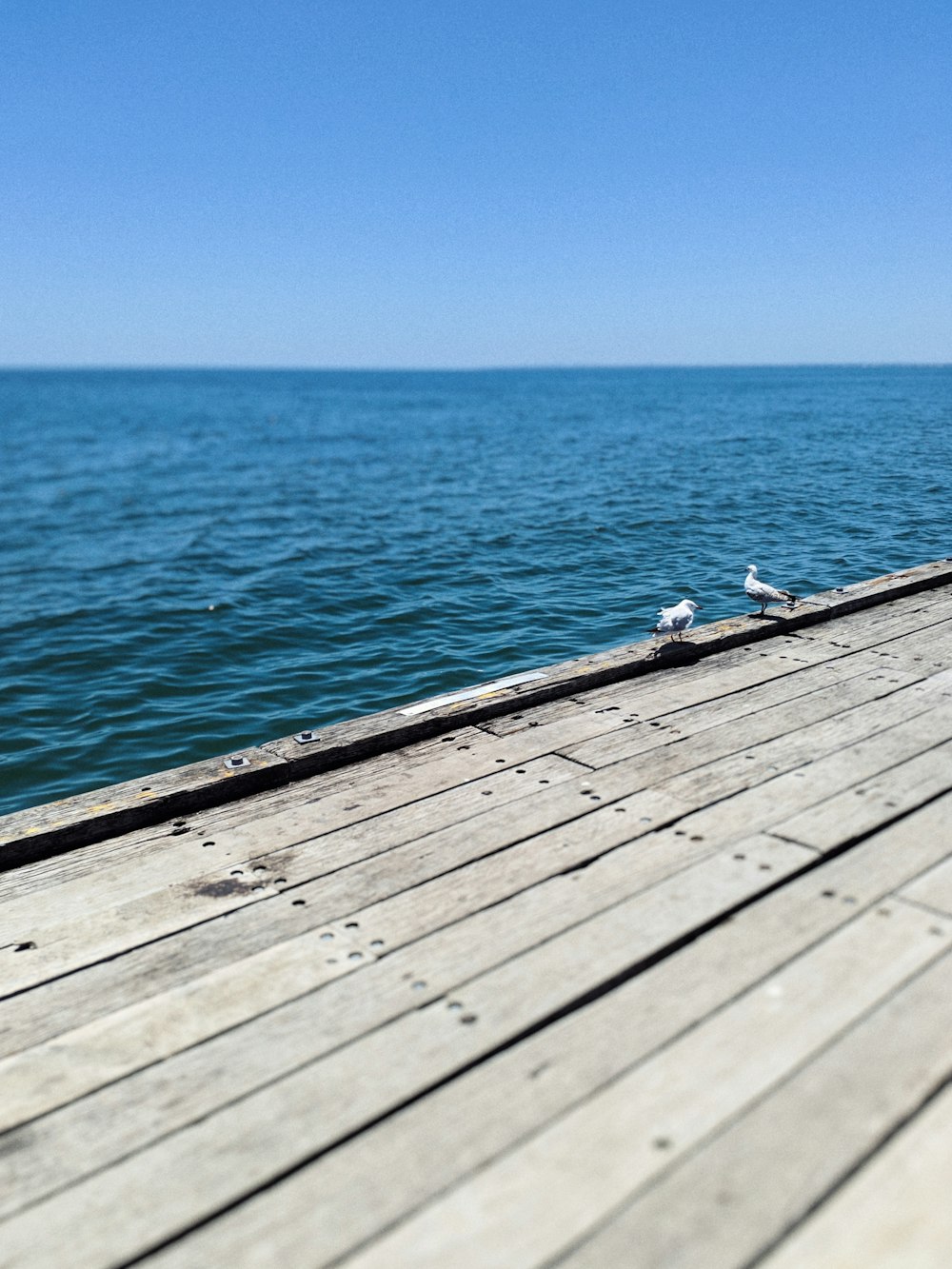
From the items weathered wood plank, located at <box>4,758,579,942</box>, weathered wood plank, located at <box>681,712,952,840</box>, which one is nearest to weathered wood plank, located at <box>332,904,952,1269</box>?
weathered wood plank, located at <box>681,712,952,840</box>

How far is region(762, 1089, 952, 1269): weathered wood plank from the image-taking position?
195 cm

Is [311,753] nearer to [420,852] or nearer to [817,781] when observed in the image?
[420,852]

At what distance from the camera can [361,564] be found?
16.4 m

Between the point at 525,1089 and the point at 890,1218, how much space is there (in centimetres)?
84

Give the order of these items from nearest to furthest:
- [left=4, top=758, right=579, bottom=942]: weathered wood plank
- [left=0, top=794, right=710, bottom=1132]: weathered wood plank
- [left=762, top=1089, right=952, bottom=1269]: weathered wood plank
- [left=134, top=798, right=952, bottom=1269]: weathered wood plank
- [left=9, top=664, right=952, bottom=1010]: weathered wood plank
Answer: [left=762, top=1089, right=952, bottom=1269]: weathered wood plank
[left=134, top=798, right=952, bottom=1269]: weathered wood plank
[left=0, top=794, right=710, bottom=1132]: weathered wood plank
[left=9, top=664, right=952, bottom=1010]: weathered wood plank
[left=4, top=758, right=579, bottom=942]: weathered wood plank

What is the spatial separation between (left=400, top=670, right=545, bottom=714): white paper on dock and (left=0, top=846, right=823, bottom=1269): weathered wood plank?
6.78ft

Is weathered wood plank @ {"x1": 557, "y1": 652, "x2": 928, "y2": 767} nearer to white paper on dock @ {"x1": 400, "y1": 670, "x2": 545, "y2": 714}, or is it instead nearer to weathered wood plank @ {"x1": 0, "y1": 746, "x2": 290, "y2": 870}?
white paper on dock @ {"x1": 400, "y1": 670, "x2": 545, "y2": 714}

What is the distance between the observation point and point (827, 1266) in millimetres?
1928

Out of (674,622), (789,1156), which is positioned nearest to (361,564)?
(674,622)

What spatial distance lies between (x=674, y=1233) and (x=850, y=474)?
2589cm

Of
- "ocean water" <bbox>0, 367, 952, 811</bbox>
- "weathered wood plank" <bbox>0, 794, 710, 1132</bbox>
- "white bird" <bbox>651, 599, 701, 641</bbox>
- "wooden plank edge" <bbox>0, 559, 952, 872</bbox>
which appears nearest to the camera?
"weathered wood plank" <bbox>0, 794, 710, 1132</bbox>

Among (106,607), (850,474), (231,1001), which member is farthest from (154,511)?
(231,1001)

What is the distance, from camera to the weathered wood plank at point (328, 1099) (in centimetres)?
212

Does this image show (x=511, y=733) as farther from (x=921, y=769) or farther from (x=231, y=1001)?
(x=231, y=1001)
